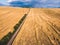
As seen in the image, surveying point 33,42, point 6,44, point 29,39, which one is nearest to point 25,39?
point 29,39

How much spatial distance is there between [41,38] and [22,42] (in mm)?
2138

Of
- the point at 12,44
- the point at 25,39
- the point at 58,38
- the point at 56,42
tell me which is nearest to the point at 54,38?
the point at 58,38

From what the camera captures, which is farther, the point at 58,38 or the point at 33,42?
the point at 58,38

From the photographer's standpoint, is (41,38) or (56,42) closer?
(56,42)

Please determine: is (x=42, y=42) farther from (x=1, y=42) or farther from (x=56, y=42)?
(x=1, y=42)

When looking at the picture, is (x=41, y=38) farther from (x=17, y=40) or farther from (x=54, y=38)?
(x=17, y=40)

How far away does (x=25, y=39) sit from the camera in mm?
16016

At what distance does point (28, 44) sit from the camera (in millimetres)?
14227

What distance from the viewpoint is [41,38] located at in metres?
16.2

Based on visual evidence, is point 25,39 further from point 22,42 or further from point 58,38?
point 58,38

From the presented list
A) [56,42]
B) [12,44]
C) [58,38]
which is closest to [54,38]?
[58,38]

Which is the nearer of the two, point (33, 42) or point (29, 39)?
point (33, 42)

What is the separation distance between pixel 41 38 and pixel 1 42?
379 cm

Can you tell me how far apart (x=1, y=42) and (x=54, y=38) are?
190 inches
